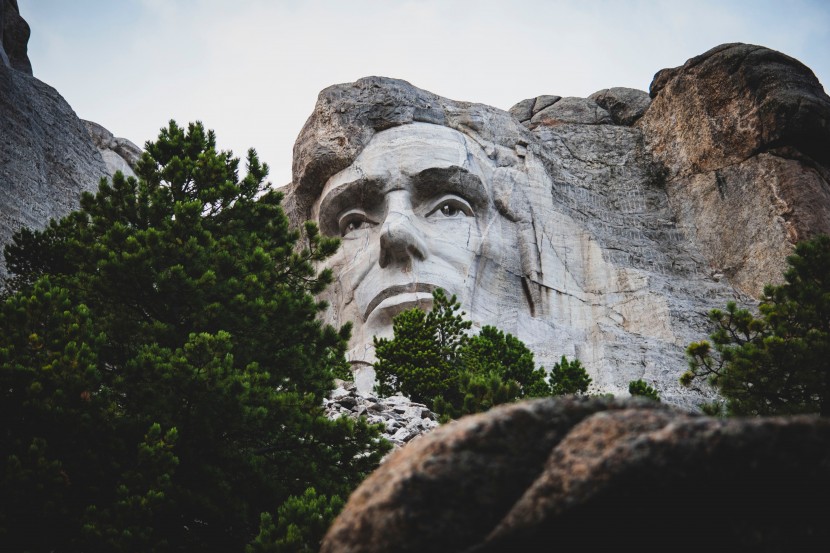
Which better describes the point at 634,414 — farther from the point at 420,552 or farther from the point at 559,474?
the point at 420,552

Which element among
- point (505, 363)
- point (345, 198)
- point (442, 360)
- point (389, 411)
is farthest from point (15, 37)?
point (389, 411)

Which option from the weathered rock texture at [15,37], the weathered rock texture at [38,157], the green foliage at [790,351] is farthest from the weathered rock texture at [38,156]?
the green foliage at [790,351]

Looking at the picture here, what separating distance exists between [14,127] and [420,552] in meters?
16.2

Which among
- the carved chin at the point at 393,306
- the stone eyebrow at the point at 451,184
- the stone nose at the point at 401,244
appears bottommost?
the carved chin at the point at 393,306

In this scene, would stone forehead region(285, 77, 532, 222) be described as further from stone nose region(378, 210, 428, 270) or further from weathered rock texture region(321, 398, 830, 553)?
weathered rock texture region(321, 398, 830, 553)

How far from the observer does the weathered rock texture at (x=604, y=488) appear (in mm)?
2918

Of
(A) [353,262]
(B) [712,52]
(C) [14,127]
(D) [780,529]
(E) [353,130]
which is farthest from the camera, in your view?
(B) [712,52]

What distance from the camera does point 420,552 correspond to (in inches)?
121

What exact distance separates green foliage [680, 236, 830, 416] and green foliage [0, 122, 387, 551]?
4102 millimetres

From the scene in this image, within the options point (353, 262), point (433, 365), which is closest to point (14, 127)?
point (353, 262)

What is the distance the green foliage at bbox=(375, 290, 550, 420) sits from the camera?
14016 millimetres

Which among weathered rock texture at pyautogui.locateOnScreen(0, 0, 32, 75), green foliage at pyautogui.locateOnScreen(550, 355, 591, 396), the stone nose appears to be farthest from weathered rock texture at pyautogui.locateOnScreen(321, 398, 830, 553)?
weathered rock texture at pyautogui.locateOnScreen(0, 0, 32, 75)

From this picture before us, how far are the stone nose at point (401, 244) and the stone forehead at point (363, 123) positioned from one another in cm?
273

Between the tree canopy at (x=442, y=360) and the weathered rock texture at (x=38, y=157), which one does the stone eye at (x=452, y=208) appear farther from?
the weathered rock texture at (x=38, y=157)
